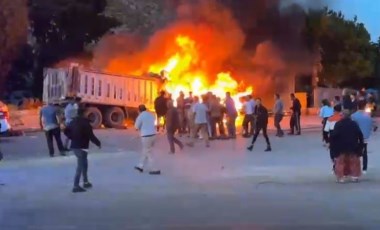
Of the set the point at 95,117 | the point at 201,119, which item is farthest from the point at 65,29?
the point at 201,119

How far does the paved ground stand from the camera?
1046 cm

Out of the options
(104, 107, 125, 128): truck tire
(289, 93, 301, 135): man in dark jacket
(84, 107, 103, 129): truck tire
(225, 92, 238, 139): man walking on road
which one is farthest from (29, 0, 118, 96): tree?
(225, 92, 238, 139): man walking on road

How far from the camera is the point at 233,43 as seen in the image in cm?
4038

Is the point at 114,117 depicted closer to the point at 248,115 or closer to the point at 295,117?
the point at 295,117

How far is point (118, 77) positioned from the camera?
110 ft

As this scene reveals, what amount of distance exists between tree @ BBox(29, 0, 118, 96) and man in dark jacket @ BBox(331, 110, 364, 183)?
29.4 metres

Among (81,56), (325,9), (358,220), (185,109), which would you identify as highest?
(325,9)

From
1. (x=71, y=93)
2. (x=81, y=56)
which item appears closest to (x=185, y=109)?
(x=71, y=93)

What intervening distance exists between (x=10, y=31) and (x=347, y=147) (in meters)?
23.5

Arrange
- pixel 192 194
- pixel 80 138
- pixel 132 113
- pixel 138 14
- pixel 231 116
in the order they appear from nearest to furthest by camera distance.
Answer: pixel 192 194, pixel 80 138, pixel 231 116, pixel 132 113, pixel 138 14

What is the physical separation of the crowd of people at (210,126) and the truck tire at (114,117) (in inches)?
129

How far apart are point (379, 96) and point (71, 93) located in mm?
28113

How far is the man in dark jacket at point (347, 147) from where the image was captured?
47.8ft

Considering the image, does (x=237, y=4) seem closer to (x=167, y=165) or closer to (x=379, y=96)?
(x=379, y=96)
